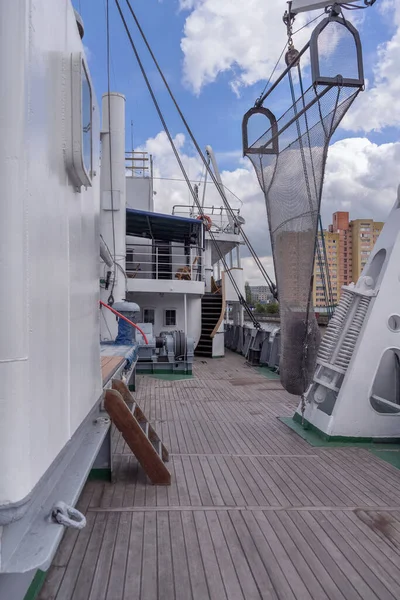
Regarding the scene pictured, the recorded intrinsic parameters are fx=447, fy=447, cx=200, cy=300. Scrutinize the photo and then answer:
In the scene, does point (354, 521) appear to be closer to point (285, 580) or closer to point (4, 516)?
point (285, 580)

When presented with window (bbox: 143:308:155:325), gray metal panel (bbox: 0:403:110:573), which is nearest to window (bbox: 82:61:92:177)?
gray metal panel (bbox: 0:403:110:573)

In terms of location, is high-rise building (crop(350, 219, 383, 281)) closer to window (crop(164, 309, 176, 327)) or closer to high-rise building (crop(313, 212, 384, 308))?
high-rise building (crop(313, 212, 384, 308))

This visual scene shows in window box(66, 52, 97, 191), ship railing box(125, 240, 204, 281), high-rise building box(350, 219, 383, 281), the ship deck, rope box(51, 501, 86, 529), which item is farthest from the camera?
high-rise building box(350, 219, 383, 281)

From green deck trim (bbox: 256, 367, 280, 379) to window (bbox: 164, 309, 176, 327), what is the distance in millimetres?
3438

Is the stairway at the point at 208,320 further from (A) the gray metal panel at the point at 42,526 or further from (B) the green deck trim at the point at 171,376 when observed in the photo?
(A) the gray metal panel at the point at 42,526

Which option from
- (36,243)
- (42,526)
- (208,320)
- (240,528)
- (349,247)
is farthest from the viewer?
(349,247)

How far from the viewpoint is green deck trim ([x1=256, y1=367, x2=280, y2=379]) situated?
11.0m

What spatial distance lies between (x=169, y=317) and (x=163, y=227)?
303 centimetres

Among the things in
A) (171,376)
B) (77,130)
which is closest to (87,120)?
(77,130)

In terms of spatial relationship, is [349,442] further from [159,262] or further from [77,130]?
[159,262]

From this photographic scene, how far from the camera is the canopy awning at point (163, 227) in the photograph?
13445 mm

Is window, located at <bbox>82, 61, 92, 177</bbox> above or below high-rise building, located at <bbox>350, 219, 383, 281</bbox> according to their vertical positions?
below

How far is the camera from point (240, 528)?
315cm

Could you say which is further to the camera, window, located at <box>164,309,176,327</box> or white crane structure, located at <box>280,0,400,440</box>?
window, located at <box>164,309,176,327</box>
